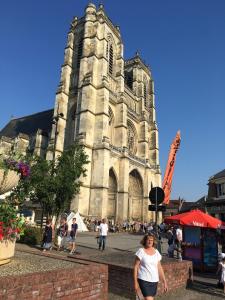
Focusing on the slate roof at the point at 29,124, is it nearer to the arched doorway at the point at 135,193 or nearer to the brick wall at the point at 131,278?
the arched doorway at the point at 135,193

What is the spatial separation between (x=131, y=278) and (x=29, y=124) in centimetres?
4315

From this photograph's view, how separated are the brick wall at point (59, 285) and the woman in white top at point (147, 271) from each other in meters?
1.09

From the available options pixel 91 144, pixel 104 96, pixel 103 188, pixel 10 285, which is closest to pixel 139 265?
pixel 10 285

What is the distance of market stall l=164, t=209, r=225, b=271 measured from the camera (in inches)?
391

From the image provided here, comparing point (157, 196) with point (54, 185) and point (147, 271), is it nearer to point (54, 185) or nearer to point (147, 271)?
point (147, 271)

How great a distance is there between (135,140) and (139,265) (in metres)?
37.0

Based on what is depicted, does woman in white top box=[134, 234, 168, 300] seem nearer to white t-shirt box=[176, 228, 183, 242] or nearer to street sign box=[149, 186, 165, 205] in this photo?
street sign box=[149, 186, 165, 205]

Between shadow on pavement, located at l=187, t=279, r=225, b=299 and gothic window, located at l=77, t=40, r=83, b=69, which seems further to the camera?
gothic window, located at l=77, t=40, r=83, b=69

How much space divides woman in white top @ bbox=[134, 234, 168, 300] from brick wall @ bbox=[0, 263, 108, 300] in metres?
1.09

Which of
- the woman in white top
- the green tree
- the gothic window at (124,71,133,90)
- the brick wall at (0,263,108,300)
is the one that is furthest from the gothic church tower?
the woman in white top

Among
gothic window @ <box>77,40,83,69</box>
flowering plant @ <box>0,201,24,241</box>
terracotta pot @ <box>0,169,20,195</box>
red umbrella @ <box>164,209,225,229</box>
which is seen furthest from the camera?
gothic window @ <box>77,40,83,69</box>

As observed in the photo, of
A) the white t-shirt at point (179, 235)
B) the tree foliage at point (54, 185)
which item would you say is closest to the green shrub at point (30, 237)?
the tree foliage at point (54, 185)

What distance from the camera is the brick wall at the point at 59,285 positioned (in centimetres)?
368

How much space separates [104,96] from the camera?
3150cm
